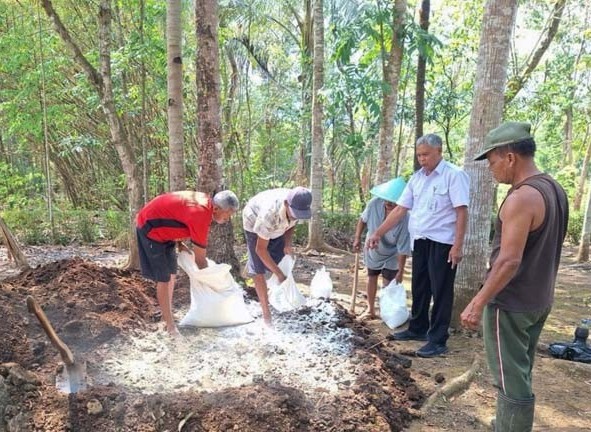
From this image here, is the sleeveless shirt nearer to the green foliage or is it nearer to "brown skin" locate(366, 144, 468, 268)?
"brown skin" locate(366, 144, 468, 268)

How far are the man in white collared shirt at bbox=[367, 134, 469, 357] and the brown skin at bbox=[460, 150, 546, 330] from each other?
1378 millimetres

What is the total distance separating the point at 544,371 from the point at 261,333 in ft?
6.94

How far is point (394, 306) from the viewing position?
4.30m

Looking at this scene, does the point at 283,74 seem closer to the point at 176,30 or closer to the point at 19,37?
the point at 19,37

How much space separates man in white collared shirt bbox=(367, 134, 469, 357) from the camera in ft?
11.6

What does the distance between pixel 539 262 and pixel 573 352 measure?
202 cm

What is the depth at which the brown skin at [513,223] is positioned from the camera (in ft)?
6.56

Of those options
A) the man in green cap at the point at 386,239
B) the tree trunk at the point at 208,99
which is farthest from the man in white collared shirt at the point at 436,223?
the tree trunk at the point at 208,99

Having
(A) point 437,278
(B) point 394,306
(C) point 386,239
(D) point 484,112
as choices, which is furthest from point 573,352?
(D) point 484,112

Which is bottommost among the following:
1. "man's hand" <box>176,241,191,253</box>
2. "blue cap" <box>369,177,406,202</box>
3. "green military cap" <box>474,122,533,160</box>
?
"man's hand" <box>176,241,191,253</box>

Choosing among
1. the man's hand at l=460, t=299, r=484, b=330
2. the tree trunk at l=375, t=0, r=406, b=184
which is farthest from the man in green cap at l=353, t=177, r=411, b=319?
the tree trunk at l=375, t=0, r=406, b=184

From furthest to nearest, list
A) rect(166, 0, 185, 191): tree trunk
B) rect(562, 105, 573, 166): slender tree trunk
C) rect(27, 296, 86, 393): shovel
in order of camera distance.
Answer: rect(562, 105, 573, 166): slender tree trunk
rect(166, 0, 185, 191): tree trunk
rect(27, 296, 86, 393): shovel

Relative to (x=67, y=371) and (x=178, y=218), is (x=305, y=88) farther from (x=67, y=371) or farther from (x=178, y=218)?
(x=67, y=371)

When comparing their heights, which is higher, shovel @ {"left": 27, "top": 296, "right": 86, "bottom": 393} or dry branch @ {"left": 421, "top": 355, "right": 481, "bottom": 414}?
shovel @ {"left": 27, "top": 296, "right": 86, "bottom": 393}
